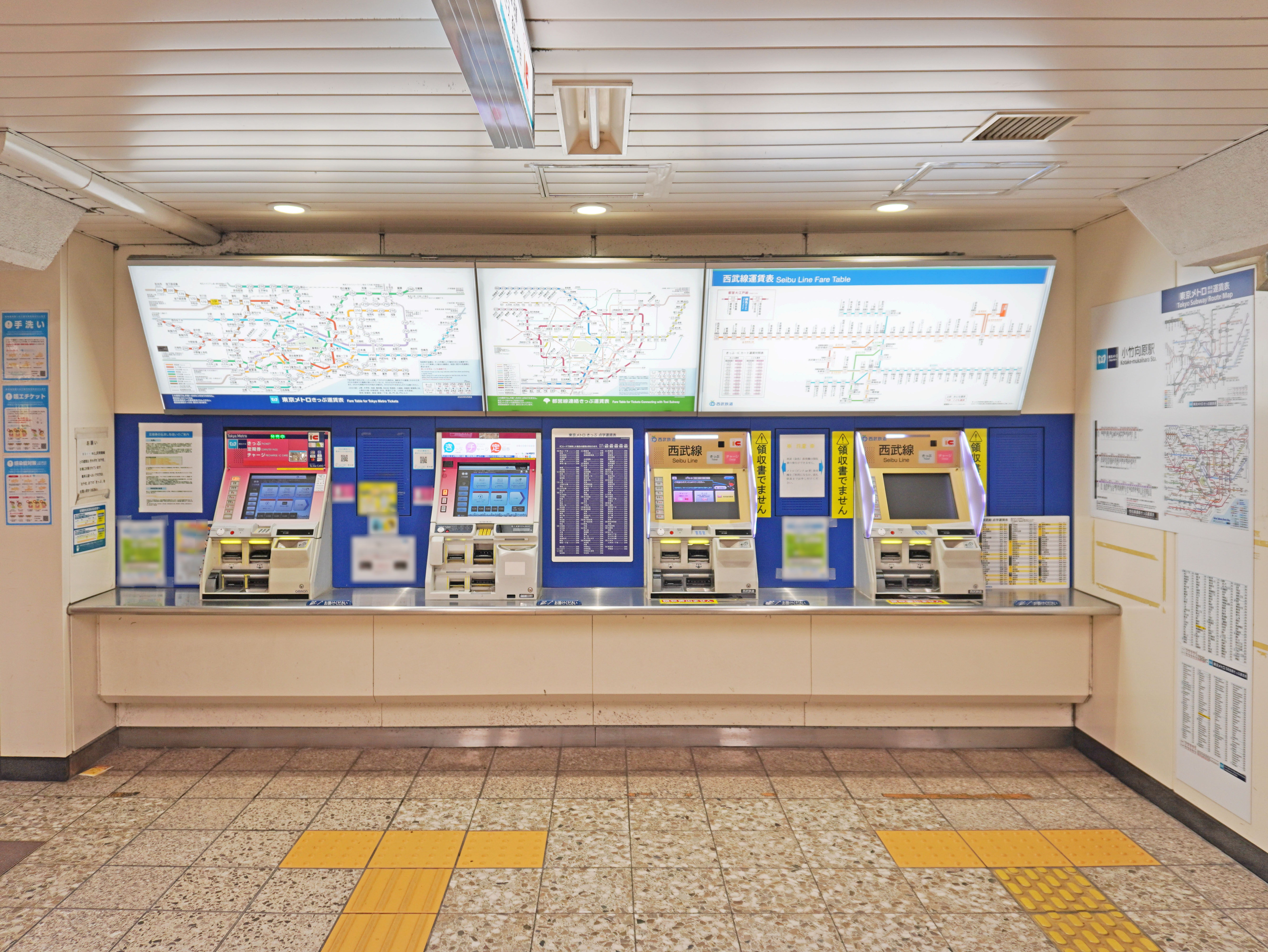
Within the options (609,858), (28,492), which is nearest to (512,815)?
(609,858)

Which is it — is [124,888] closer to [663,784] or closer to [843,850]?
[663,784]

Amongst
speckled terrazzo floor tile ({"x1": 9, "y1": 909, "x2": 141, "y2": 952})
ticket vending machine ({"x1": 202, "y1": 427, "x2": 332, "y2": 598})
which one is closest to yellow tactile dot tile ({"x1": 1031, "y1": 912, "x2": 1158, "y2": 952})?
speckled terrazzo floor tile ({"x1": 9, "y1": 909, "x2": 141, "y2": 952})

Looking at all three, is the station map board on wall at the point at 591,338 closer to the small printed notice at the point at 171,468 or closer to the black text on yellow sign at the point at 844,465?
the black text on yellow sign at the point at 844,465

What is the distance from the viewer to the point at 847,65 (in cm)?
240

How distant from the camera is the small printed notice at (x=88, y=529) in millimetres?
4160

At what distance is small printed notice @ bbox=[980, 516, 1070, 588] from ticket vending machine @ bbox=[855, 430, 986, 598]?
0.66 feet

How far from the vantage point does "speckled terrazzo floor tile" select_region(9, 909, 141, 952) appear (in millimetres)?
2629

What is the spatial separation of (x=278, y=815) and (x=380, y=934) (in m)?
1.16

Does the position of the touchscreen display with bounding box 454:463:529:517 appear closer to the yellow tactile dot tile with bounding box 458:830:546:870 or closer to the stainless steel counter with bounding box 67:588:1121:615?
the stainless steel counter with bounding box 67:588:1121:615

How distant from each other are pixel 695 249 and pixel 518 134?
222cm

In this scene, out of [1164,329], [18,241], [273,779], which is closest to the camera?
[18,241]

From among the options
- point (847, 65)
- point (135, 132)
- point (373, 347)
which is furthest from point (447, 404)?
point (847, 65)

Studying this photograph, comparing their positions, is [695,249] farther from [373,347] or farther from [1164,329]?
[1164,329]

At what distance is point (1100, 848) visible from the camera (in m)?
3.31
